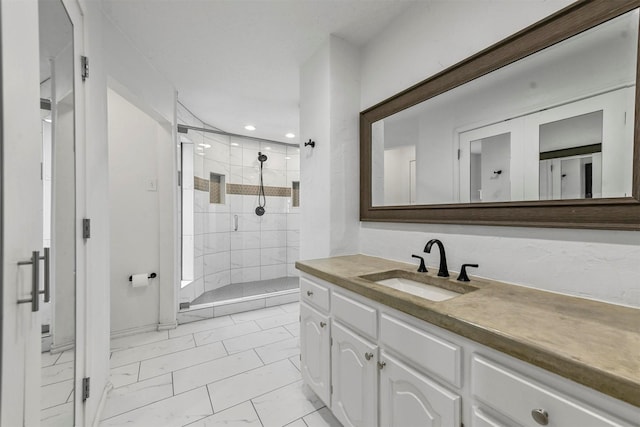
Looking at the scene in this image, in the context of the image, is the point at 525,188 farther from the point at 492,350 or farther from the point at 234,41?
the point at 234,41

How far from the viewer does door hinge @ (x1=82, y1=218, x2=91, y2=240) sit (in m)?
1.29

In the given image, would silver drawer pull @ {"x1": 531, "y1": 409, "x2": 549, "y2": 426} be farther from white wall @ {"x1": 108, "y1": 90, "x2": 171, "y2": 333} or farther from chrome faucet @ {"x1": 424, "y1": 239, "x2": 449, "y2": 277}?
white wall @ {"x1": 108, "y1": 90, "x2": 171, "y2": 333}

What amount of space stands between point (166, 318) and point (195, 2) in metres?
2.80

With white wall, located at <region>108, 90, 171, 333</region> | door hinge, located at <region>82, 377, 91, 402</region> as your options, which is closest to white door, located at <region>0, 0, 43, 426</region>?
door hinge, located at <region>82, 377, 91, 402</region>

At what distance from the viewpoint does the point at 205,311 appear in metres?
2.98

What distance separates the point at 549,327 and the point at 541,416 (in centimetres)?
24

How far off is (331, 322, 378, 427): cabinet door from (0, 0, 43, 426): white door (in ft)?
3.61

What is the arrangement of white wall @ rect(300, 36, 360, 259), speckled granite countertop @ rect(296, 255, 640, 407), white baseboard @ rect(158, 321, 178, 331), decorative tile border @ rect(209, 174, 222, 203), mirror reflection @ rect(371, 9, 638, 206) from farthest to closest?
→ decorative tile border @ rect(209, 174, 222, 203) → white baseboard @ rect(158, 321, 178, 331) → white wall @ rect(300, 36, 360, 259) → mirror reflection @ rect(371, 9, 638, 206) → speckled granite countertop @ rect(296, 255, 640, 407)

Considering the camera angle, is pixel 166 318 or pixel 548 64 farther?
pixel 166 318

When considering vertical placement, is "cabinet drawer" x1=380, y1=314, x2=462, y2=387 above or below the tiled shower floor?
above

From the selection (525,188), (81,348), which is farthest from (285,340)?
(525,188)

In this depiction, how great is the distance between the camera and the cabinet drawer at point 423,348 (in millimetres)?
825

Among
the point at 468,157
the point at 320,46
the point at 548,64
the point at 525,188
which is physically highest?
the point at 320,46

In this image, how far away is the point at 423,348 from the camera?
36.4 inches
